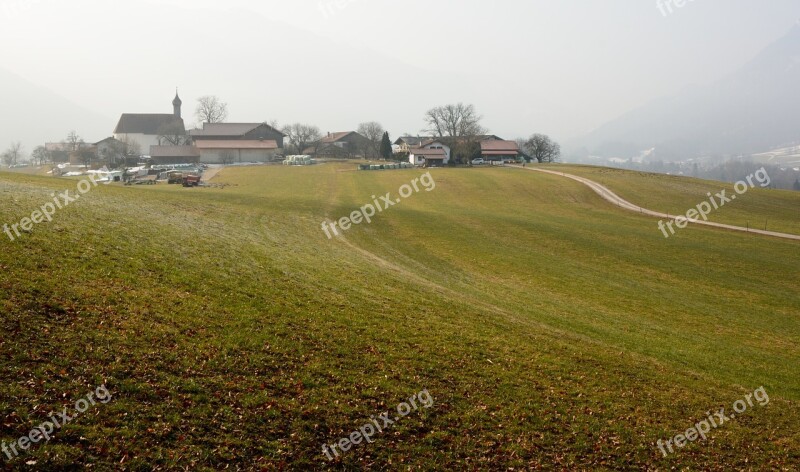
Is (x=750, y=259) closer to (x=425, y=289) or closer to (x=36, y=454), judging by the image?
(x=425, y=289)

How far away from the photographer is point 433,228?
45875 mm

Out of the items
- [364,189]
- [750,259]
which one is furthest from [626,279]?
[364,189]

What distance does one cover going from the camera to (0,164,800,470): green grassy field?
1111 cm

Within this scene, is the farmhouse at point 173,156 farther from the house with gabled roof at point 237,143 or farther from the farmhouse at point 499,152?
the farmhouse at point 499,152

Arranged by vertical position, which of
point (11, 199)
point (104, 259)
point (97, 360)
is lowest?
point (97, 360)

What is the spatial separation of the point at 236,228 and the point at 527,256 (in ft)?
66.4

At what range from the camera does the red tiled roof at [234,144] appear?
464 ft

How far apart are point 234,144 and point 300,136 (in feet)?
120

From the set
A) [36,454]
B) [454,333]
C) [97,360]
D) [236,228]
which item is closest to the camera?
[36,454]

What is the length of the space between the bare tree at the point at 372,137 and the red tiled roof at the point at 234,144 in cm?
3360

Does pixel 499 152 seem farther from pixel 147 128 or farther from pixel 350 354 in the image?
pixel 350 354

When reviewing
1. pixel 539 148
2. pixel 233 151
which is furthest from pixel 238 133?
pixel 539 148

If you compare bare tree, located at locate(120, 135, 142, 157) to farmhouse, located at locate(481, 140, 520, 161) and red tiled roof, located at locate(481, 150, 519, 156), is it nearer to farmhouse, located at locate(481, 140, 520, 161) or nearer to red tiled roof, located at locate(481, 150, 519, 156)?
red tiled roof, located at locate(481, 150, 519, 156)

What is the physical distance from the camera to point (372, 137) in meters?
183
